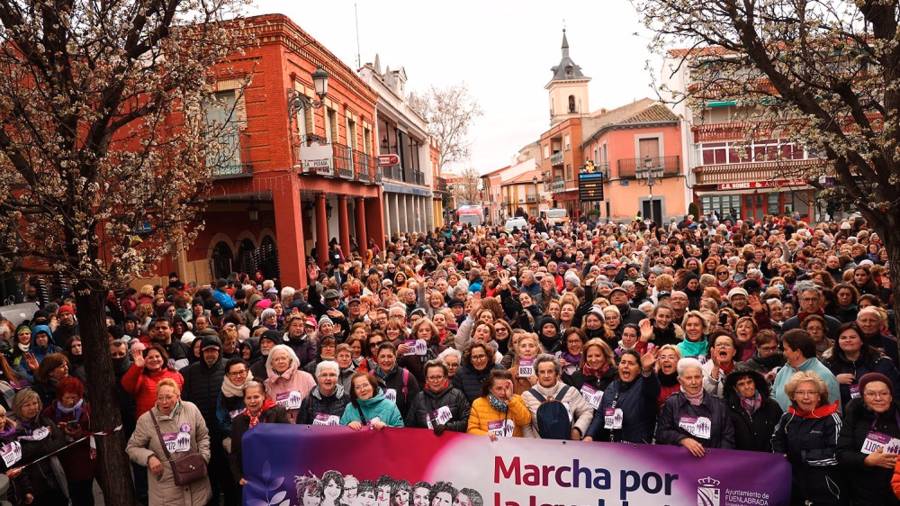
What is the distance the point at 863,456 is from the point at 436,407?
3374 mm

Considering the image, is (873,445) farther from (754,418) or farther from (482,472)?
(482,472)

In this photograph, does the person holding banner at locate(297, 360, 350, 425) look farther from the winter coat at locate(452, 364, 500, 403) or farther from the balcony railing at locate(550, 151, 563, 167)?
the balcony railing at locate(550, 151, 563, 167)

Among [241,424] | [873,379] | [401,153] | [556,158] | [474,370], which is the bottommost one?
[241,424]

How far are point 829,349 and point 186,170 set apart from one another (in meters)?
6.62

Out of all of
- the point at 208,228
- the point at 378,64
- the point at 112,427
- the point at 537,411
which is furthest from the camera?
the point at 378,64

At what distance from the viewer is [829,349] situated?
7.28 m

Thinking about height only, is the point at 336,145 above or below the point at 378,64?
below

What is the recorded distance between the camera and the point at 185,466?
6449 mm

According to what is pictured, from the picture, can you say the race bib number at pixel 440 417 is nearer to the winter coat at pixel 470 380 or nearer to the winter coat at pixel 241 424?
the winter coat at pixel 470 380

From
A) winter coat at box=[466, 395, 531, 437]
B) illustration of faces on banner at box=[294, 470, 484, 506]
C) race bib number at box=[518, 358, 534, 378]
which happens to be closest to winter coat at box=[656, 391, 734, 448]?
winter coat at box=[466, 395, 531, 437]

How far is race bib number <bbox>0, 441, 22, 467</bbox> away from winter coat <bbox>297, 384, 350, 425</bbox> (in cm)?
242

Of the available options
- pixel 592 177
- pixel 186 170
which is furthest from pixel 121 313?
pixel 592 177

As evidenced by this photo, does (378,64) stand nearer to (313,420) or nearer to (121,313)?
(121,313)

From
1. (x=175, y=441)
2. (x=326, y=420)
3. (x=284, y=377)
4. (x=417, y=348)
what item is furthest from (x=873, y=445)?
(x=175, y=441)
